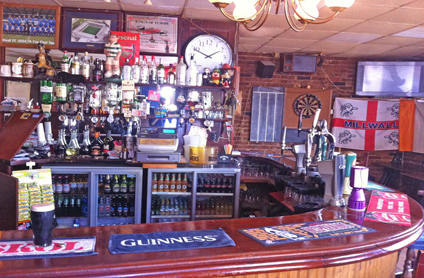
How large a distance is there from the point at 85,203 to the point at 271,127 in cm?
431

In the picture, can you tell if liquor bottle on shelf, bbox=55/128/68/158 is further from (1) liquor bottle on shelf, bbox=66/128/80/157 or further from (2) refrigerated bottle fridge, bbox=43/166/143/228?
(2) refrigerated bottle fridge, bbox=43/166/143/228

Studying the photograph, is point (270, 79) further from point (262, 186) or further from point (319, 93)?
point (262, 186)

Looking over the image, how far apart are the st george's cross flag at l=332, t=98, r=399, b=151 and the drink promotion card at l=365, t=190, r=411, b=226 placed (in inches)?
175

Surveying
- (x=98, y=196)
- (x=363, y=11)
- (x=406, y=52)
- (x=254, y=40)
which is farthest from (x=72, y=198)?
(x=406, y=52)

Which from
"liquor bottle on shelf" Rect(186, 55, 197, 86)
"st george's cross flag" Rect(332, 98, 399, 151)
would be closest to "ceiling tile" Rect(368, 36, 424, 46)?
"st george's cross flag" Rect(332, 98, 399, 151)

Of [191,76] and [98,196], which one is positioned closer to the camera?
[98,196]

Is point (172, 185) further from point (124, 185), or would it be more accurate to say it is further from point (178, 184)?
point (124, 185)

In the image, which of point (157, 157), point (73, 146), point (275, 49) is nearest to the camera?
point (157, 157)

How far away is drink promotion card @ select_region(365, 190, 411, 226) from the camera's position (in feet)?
6.63

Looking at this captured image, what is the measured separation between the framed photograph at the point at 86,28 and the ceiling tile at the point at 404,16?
334 centimetres

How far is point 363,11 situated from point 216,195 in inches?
108

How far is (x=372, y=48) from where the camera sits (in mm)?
6012

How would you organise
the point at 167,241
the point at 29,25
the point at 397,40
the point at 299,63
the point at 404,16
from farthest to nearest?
the point at 299,63 → the point at 397,40 → the point at 29,25 → the point at 404,16 → the point at 167,241

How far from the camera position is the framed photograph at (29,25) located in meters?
4.20
